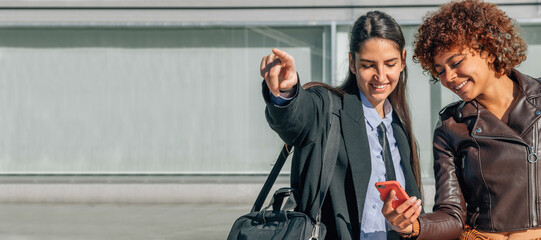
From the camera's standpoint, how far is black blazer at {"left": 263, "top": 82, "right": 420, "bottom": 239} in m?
2.50

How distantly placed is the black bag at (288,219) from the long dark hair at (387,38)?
1.09 ft

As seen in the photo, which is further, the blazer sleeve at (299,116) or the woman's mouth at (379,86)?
the woman's mouth at (379,86)

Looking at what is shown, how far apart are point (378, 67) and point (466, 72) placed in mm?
491

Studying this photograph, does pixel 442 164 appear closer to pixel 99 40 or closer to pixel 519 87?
pixel 519 87

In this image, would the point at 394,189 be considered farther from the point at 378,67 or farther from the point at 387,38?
the point at 387,38

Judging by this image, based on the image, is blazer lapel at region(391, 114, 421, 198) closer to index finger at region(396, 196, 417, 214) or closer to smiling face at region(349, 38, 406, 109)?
smiling face at region(349, 38, 406, 109)

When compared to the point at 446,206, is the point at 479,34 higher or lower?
higher

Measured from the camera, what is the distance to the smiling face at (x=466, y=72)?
2271mm

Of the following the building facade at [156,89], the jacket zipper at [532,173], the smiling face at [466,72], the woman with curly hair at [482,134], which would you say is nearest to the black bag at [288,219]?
the woman with curly hair at [482,134]

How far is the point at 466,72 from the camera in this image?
2268mm

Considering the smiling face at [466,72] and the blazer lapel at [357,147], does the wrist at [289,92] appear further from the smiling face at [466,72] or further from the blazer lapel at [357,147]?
the smiling face at [466,72]

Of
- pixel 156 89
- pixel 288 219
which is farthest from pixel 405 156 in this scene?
pixel 156 89

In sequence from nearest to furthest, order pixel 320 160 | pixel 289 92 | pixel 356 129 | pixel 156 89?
pixel 289 92 < pixel 320 160 < pixel 356 129 < pixel 156 89

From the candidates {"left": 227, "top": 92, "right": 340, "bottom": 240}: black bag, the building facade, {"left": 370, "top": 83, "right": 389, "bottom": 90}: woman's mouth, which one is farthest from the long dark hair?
the building facade
